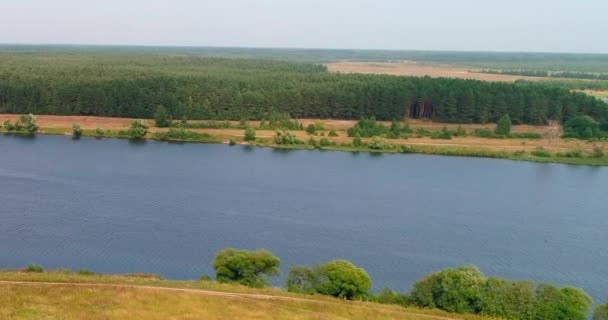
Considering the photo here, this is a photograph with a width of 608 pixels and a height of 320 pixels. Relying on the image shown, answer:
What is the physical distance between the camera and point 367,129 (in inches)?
2398

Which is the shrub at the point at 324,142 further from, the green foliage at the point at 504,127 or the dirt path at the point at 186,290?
the dirt path at the point at 186,290

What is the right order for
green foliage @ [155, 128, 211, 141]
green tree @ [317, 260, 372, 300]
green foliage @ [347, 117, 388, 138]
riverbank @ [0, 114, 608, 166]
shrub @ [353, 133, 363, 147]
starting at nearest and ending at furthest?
1. green tree @ [317, 260, 372, 300]
2. riverbank @ [0, 114, 608, 166]
3. shrub @ [353, 133, 363, 147]
4. green foliage @ [155, 128, 211, 141]
5. green foliage @ [347, 117, 388, 138]

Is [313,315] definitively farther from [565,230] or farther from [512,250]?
[565,230]

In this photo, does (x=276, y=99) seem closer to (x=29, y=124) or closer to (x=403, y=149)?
(x=403, y=149)

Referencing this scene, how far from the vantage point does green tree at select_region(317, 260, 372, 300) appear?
22.4 meters

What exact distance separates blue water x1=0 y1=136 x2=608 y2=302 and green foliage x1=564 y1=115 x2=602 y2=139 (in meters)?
11.9

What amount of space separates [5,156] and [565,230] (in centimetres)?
4242

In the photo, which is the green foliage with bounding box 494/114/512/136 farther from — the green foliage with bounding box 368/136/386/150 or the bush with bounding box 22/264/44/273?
the bush with bounding box 22/264/44/273

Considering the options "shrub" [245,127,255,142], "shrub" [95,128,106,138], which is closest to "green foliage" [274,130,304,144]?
"shrub" [245,127,255,142]

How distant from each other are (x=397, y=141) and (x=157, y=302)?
138ft

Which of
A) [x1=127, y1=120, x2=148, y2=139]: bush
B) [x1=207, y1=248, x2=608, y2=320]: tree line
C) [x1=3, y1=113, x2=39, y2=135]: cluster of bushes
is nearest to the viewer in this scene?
[x1=207, y1=248, x2=608, y2=320]: tree line

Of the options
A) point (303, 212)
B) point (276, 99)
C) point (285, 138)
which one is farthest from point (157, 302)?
point (276, 99)

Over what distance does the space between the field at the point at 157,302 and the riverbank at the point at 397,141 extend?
1376 inches

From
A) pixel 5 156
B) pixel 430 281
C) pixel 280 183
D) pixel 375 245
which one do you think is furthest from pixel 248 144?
pixel 430 281
